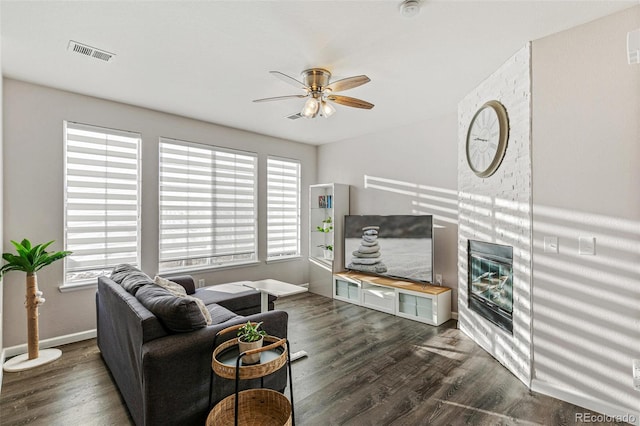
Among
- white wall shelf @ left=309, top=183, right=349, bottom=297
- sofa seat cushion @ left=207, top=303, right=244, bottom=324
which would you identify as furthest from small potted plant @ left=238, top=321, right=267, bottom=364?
white wall shelf @ left=309, top=183, right=349, bottom=297

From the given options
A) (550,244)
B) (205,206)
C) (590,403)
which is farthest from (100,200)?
(590,403)

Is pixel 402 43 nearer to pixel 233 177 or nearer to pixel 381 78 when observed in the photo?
pixel 381 78

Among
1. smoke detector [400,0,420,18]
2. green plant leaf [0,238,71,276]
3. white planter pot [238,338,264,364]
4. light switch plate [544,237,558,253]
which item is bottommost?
white planter pot [238,338,264,364]

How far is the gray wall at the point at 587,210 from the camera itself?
211cm

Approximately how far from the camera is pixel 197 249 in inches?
176

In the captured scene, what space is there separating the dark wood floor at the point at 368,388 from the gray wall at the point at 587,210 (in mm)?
344

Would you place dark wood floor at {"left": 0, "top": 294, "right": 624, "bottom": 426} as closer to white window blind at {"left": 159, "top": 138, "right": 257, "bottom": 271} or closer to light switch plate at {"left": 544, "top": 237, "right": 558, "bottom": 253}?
light switch plate at {"left": 544, "top": 237, "right": 558, "bottom": 253}

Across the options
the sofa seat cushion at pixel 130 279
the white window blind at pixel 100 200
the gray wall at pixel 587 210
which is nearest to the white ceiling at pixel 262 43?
the gray wall at pixel 587 210

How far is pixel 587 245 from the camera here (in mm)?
2266

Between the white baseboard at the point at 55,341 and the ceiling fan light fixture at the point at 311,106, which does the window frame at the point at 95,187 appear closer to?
the white baseboard at the point at 55,341

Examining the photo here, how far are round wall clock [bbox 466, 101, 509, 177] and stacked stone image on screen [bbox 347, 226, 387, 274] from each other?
181cm

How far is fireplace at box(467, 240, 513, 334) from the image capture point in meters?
2.86

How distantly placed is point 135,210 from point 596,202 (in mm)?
4518

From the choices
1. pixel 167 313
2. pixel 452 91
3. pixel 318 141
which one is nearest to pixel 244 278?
pixel 318 141
